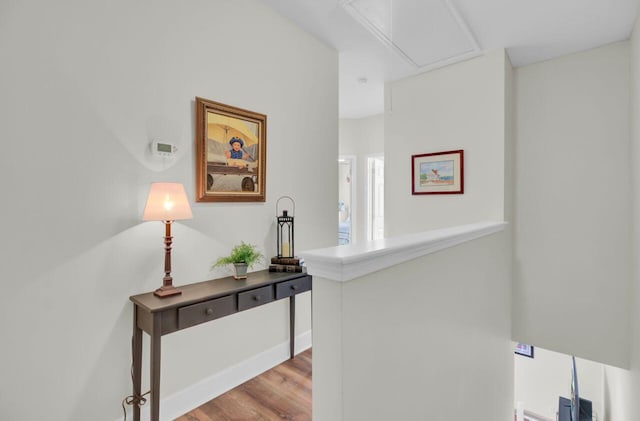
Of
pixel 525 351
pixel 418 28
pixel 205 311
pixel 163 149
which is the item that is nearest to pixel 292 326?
pixel 205 311

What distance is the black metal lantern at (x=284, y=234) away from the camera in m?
2.36

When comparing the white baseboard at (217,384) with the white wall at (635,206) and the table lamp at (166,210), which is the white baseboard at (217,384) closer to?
the table lamp at (166,210)

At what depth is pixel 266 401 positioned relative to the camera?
201 cm

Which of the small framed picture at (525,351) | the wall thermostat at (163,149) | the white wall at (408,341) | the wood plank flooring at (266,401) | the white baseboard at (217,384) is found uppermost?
the wall thermostat at (163,149)

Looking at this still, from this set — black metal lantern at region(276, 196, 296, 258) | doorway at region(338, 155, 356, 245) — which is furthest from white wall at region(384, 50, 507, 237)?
black metal lantern at region(276, 196, 296, 258)

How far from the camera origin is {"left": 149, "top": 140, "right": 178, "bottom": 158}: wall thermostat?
1.75 m

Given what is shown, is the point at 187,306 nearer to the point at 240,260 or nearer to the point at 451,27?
the point at 240,260

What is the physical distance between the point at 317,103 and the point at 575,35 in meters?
2.26

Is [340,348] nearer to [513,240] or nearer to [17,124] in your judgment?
[17,124]

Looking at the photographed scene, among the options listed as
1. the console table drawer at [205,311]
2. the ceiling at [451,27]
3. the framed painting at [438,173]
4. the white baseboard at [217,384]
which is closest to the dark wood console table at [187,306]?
the console table drawer at [205,311]

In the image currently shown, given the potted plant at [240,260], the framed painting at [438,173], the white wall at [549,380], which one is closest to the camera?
the potted plant at [240,260]

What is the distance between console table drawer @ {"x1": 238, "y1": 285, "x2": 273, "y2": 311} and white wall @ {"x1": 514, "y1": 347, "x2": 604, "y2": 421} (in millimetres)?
4976

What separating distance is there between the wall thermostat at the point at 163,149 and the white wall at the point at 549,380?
5.76 meters

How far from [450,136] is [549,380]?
4350mm
